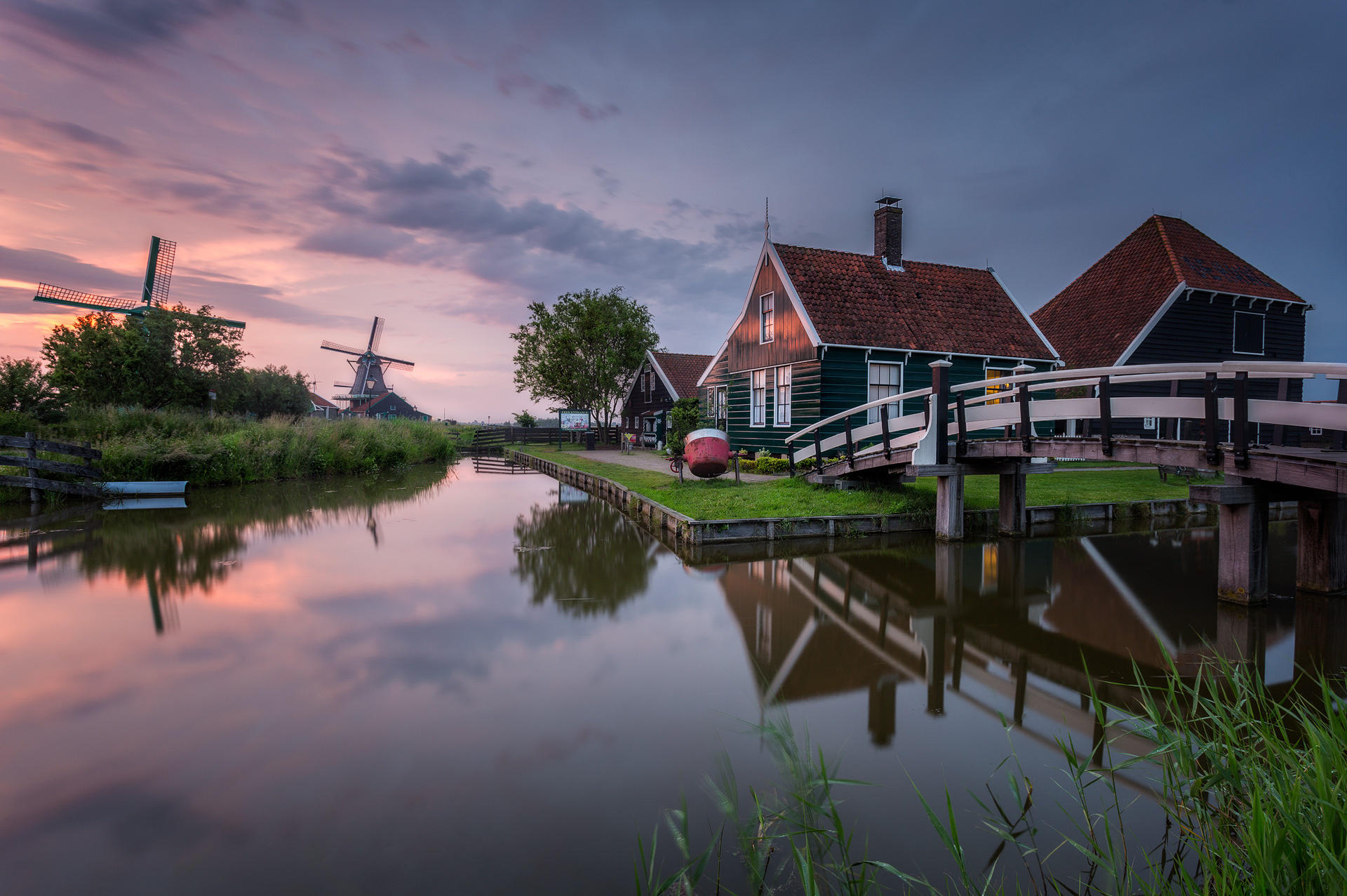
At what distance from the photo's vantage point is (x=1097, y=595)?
8.36 metres

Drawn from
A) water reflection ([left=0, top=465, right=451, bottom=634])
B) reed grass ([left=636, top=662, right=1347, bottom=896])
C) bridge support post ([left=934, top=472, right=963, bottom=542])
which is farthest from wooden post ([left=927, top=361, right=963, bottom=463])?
water reflection ([left=0, top=465, right=451, bottom=634])

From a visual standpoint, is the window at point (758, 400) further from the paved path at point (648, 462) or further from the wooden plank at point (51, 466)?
the wooden plank at point (51, 466)

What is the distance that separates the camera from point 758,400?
1994cm

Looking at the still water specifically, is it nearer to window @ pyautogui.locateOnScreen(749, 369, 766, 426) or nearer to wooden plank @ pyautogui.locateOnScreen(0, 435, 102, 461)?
wooden plank @ pyautogui.locateOnScreen(0, 435, 102, 461)

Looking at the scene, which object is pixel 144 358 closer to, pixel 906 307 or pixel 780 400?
pixel 780 400

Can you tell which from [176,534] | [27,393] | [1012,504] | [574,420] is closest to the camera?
[176,534]

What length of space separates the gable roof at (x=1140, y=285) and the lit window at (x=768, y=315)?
9.46 m

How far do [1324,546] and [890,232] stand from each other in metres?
13.9

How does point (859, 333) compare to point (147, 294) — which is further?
point (147, 294)

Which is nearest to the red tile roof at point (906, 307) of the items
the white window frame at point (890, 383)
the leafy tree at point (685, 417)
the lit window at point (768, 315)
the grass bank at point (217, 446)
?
the white window frame at point (890, 383)

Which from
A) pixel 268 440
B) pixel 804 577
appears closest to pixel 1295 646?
pixel 804 577

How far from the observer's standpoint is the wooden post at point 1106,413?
8644 mm

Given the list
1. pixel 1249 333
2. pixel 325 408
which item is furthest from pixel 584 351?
pixel 325 408

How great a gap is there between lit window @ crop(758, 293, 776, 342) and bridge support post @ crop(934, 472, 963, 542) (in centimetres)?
833
